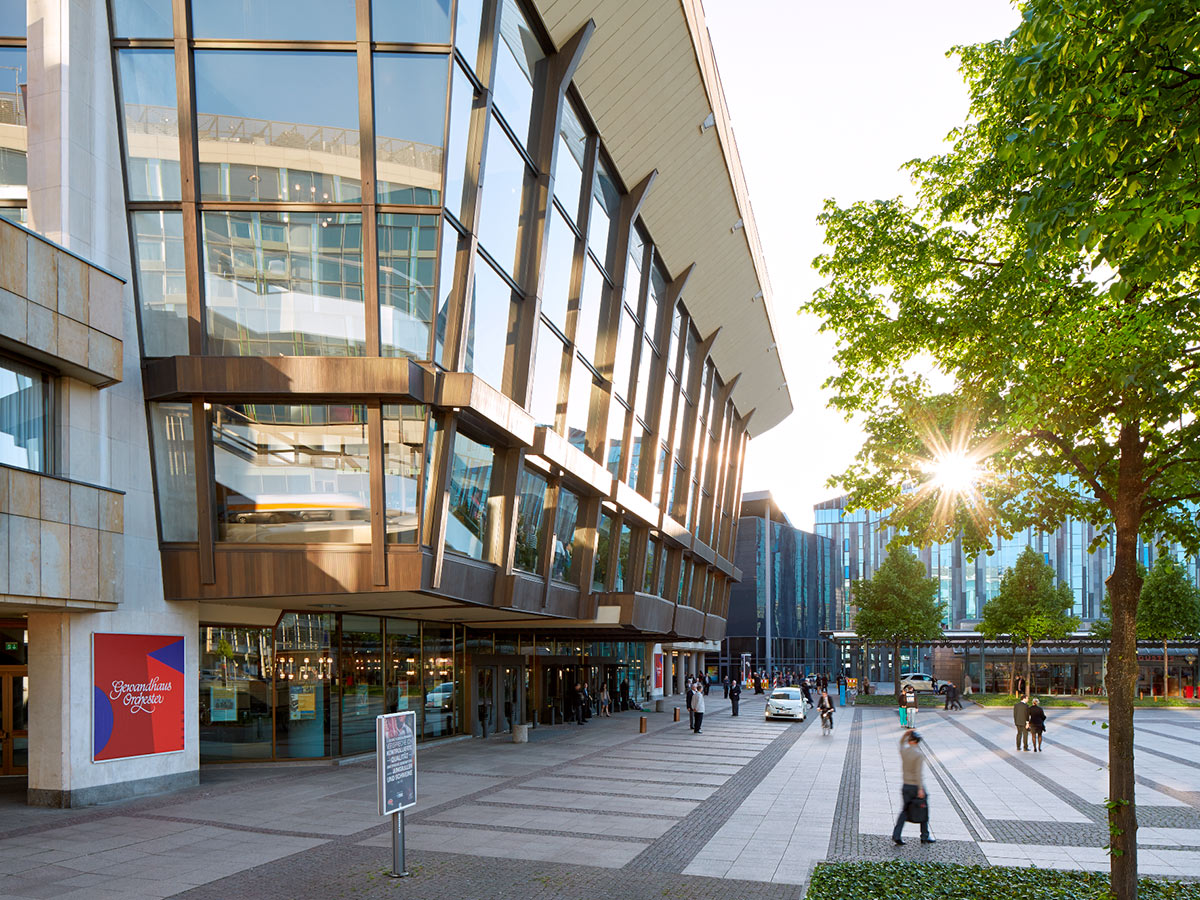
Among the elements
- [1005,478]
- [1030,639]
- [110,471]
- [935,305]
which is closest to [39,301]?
[110,471]

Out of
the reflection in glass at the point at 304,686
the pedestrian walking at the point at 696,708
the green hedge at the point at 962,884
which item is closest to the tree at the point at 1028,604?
the pedestrian walking at the point at 696,708

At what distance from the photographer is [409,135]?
18531 millimetres

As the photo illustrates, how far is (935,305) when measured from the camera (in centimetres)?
1273

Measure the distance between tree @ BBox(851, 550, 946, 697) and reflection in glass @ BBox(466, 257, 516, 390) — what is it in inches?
1561

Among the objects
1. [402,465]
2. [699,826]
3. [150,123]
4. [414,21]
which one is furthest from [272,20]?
[699,826]

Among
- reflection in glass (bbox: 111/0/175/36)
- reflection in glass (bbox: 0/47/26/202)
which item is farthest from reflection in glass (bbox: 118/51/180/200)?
reflection in glass (bbox: 0/47/26/202)

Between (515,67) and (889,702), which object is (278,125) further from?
(889,702)

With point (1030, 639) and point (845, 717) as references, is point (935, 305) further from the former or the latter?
point (1030, 639)

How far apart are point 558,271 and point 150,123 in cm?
977

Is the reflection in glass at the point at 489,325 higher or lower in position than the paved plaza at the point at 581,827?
higher

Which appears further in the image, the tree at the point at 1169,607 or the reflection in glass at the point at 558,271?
the tree at the point at 1169,607

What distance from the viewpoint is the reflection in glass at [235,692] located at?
2178 cm

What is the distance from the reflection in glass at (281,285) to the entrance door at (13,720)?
25.8ft

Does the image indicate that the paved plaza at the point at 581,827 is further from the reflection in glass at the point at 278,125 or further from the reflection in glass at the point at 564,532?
the reflection in glass at the point at 278,125
